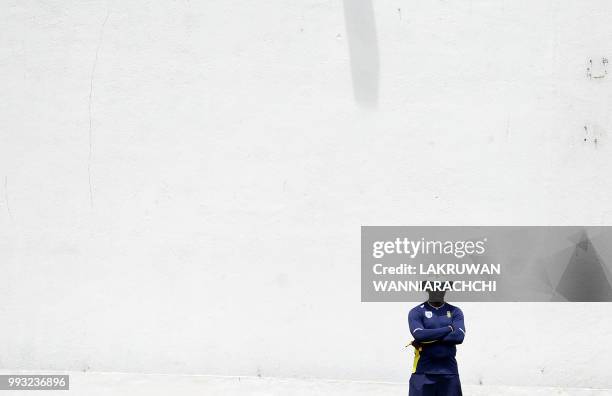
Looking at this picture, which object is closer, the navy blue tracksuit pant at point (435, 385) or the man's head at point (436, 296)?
the navy blue tracksuit pant at point (435, 385)

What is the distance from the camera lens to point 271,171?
8492 millimetres

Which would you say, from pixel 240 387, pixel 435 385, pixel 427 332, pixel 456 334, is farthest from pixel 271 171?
pixel 435 385

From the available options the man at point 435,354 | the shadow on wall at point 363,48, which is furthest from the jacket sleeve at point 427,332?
the shadow on wall at point 363,48

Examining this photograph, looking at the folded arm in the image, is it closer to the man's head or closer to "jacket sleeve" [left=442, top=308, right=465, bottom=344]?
"jacket sleeve" [left=442, top=308, right=465, bottom=344]

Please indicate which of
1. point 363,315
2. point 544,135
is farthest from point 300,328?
point 544,135

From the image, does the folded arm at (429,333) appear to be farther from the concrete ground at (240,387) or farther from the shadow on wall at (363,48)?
the shadow on wall at (363,48)

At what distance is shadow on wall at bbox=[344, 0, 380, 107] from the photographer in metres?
8.34
